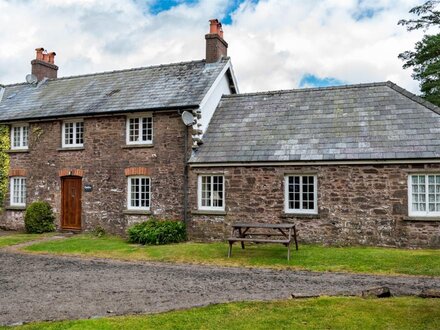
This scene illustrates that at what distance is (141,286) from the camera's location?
10.5 m

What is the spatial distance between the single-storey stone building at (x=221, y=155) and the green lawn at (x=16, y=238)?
1.56 meters

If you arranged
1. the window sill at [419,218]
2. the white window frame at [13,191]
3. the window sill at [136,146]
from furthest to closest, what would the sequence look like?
the white window frame at [13,191], the window sill at [136,146], the window sill at [419,218]

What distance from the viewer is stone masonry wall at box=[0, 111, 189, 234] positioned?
61.6ft

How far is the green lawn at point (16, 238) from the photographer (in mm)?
18359

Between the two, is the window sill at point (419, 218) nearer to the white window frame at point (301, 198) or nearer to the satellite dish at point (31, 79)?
the white window frame at point (301, 198)

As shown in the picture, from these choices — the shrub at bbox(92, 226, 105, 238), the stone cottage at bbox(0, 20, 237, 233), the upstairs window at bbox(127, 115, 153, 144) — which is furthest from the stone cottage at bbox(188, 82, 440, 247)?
the shrub at bbox(92, 226, 105, 238)

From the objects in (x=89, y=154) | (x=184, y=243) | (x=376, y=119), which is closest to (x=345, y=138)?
(x=376, y=119)

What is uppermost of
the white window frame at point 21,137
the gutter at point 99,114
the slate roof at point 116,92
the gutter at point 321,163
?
the slate roof at point 116,92

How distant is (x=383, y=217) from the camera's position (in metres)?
15.3

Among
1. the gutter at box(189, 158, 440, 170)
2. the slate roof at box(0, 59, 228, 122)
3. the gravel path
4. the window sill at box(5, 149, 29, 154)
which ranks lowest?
the gravel path

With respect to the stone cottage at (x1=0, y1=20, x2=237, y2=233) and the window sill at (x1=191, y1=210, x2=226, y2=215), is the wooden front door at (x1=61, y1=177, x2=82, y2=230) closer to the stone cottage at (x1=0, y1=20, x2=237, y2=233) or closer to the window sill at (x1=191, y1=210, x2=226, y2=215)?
the stone cottage at (x1=0, y1=20, x2=237, y2=233)

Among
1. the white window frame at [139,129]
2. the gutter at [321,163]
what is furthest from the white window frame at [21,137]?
the gutter at [321,163]

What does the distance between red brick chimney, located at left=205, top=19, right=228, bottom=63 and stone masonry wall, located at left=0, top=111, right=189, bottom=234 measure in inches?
168

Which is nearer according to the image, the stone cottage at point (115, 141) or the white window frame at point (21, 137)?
the stone cottage at point (115, 141)
